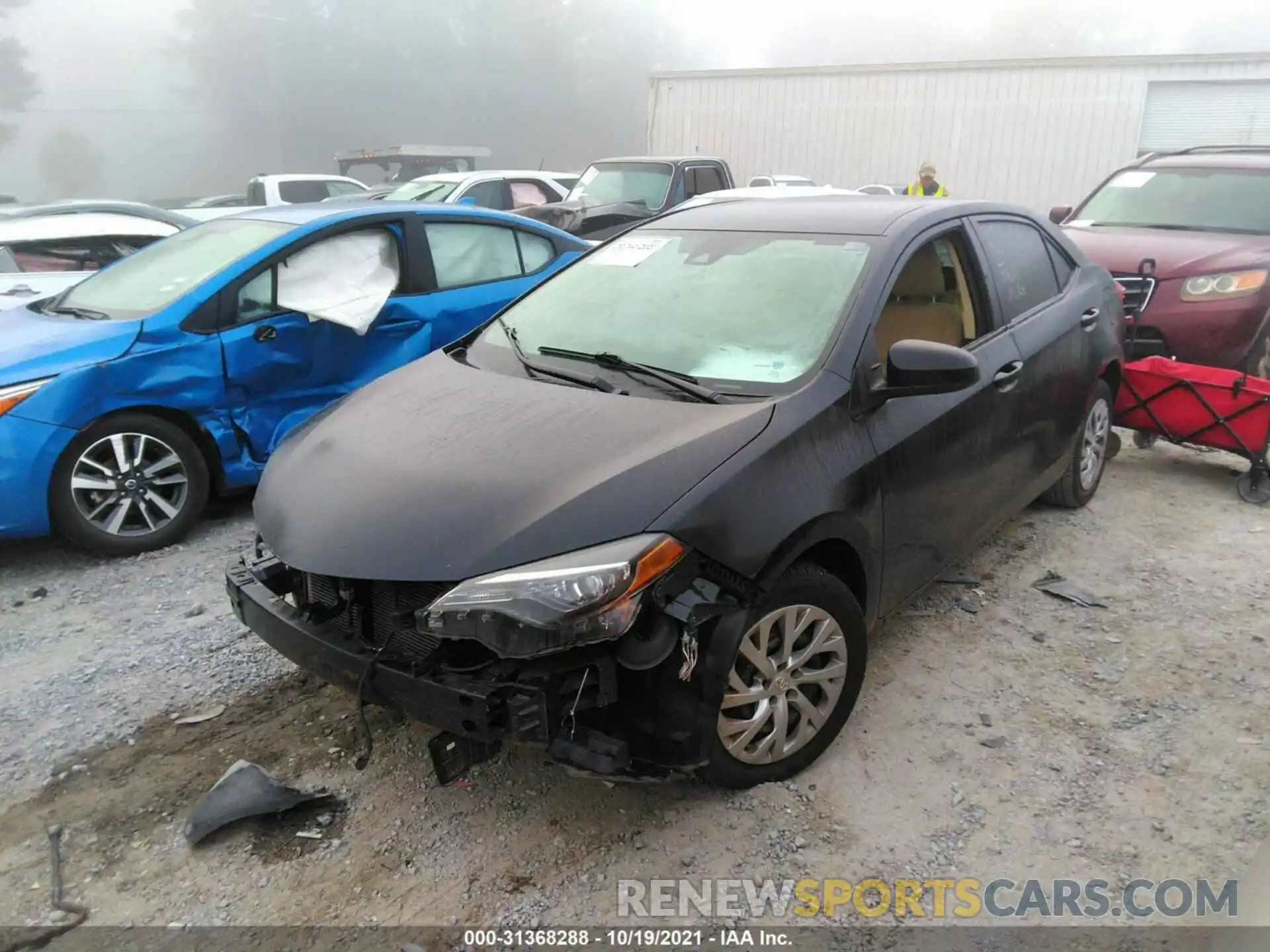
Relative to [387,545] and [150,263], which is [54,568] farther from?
[387,545]

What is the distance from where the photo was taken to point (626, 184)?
36.0ft

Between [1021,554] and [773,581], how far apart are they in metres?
2.45

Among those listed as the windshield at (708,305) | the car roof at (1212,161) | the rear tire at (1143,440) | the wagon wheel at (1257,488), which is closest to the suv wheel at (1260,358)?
the rear tire at (1143,440)

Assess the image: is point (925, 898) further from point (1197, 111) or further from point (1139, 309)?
point (1197, 111)

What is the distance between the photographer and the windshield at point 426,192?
37.6 ft

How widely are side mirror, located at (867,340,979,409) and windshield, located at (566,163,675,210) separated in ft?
26.9

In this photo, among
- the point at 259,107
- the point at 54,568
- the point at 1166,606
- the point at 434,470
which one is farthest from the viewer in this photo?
the point at 259,107

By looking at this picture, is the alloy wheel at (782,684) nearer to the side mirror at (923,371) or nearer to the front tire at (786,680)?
the front tire at (786,680)

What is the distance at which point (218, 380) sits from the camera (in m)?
4.55

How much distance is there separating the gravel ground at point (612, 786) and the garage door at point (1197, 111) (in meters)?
14.4

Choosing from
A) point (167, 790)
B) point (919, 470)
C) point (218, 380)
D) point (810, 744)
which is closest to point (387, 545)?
point (167, 790)

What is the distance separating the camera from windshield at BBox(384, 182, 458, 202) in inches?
451

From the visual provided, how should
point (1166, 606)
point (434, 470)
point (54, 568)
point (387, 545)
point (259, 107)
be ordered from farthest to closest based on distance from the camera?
point (259, 107)
point (54, 568)
point (1166, 606)
point (434, 470)
point (387, 545)

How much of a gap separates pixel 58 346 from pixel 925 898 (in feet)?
13.9
